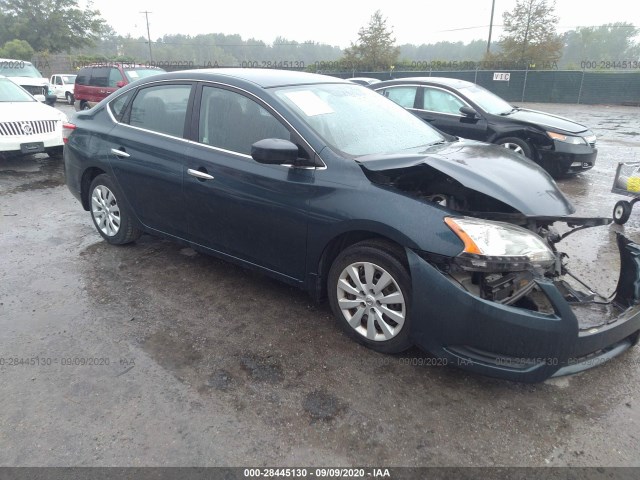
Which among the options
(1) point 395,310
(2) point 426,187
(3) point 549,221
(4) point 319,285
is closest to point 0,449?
(4) point 319,285

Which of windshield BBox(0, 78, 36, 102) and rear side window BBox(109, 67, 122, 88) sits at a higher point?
rear side window BBox(109, 67, 122, 88)

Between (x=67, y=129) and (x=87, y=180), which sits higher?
(x=67, y=129)

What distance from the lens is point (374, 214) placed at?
2.86 meters

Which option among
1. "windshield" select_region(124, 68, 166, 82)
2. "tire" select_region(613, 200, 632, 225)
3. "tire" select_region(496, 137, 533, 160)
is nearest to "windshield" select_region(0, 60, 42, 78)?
"windshield" select_region(124, 68, 166, 82)

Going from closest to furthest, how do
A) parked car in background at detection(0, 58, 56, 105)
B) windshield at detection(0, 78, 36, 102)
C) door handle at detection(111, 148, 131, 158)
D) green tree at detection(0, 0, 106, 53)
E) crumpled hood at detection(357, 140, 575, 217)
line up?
1. crumpled hood at detection(357, 140, 575, 217)
2. door handle at detection(111, 148, 131, 158)
3. windshield at detection(0, 78, 36, 102)
4. parked car in background at detection(0, 58, 56, 105)
5. green tree at detection(0, 0, 106, 53)

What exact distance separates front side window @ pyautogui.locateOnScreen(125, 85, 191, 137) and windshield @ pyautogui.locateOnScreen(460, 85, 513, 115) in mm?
5582

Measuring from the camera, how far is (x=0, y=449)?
91.6 inches

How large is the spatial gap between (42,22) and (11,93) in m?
44.0

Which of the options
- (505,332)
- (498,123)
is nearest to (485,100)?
(498,123)

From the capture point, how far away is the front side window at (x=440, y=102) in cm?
805

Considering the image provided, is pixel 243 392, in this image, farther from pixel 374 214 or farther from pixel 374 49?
pixel 374 49

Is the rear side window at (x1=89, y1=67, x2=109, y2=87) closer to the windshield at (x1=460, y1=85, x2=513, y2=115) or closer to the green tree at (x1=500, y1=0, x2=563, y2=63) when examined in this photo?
the windshield at (x1=460, y1=85, x2=513, y2=115)

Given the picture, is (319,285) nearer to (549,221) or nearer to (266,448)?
(266,448)

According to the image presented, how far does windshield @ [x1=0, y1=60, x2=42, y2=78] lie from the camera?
Result: 58.3ft
